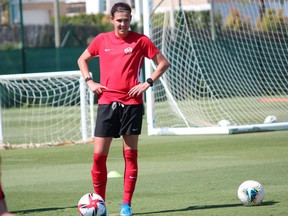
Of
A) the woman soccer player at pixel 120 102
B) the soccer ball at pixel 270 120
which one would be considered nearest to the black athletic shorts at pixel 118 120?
the woman soccer player at pixel 120 102

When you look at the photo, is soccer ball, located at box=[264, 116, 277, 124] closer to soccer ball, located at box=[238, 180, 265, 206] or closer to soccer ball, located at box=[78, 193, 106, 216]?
soccer ball, located at box=[238, 180, 265, 206]

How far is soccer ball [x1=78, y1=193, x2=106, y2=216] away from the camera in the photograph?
819 centimetres

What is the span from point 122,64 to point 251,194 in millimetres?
1796

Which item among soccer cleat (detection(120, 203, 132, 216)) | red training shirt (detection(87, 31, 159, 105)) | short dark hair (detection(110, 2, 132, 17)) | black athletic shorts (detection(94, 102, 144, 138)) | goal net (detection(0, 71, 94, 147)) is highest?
short dark hair (detection(110, 2, 132, 17))

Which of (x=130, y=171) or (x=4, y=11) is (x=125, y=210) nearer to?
(x=130, y=171)

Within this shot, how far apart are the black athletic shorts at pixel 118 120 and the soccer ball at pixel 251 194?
120cm

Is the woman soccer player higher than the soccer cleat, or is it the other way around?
the woman soccer player

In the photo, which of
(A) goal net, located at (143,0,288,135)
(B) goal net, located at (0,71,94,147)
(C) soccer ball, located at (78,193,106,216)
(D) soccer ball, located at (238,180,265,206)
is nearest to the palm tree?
(B) goal net, located at (0,71,94,147)

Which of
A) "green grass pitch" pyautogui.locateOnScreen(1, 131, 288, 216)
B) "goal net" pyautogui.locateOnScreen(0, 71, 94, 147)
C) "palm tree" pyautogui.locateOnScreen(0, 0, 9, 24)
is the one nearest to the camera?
"green grass pitch" pyautogui.locateOnScreen(1, 131, 288, 216)

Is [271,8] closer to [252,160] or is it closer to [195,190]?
[252,160]

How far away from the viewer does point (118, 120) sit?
8867 mm

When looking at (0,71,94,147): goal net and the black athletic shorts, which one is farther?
(0,71,94,147): goal net

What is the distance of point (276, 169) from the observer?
11.7m

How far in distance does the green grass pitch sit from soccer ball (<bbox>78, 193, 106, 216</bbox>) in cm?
66
